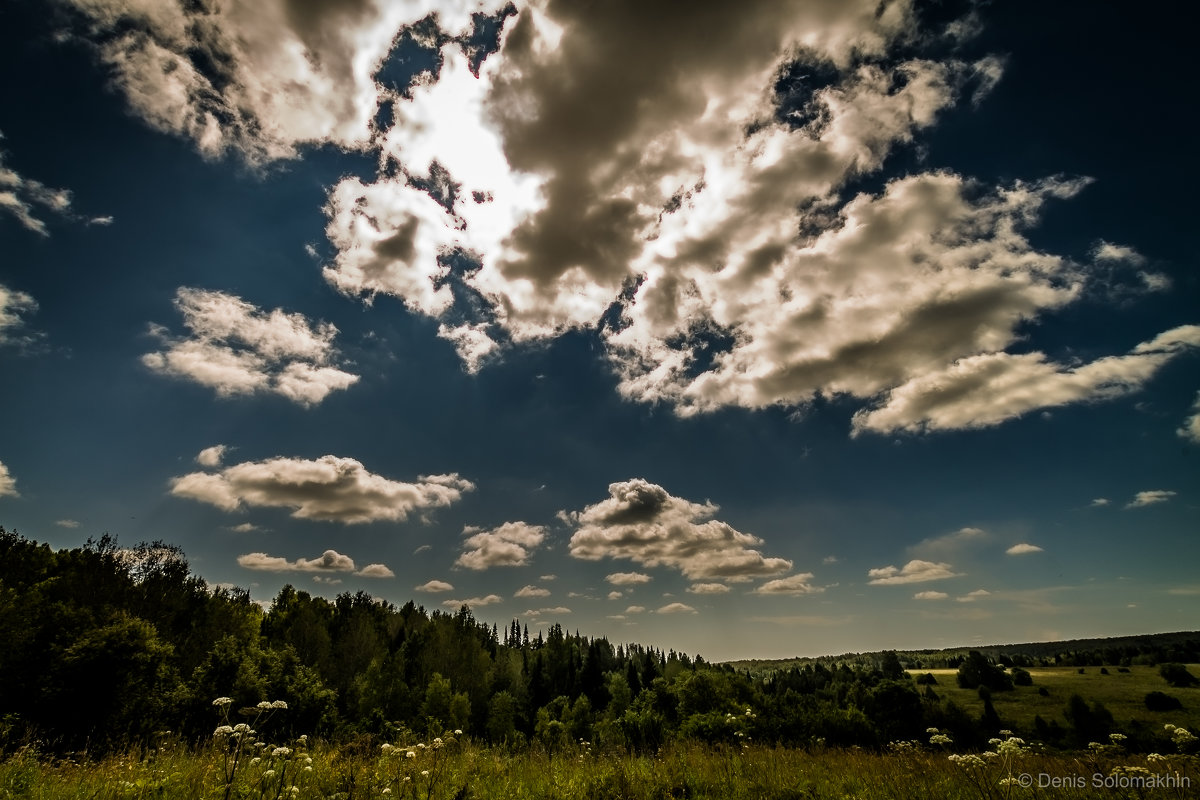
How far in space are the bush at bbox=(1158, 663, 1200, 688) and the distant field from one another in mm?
1699

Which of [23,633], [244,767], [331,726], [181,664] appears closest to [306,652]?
[181,664]

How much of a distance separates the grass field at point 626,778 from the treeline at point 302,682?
204 cm

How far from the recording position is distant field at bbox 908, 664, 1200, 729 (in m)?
86.4

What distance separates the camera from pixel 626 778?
10320 millimetres

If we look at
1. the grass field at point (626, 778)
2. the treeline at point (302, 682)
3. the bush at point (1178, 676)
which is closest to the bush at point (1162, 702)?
the treeline at point (302, 682)

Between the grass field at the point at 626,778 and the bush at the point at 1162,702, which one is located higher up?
the grass field at the point at 626,778

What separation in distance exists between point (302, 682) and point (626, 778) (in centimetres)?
4147

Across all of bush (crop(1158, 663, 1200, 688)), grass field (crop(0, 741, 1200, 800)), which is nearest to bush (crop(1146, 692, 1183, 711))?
bush (crop(1158, 663, 1200, 688))

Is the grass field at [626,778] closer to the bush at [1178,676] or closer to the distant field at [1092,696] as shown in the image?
the distant field at [1092,696]

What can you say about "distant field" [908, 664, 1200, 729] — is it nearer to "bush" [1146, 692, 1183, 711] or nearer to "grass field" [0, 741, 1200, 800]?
"bush" [1146, 692, 1183, 711]

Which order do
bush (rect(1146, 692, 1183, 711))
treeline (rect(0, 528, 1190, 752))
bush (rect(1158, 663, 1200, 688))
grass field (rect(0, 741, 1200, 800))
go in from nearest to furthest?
grass field (rect(0, 741, 1200, 800)) → treeline (rect(0, 528, 1190, 752)) → bush (rect(1146, 692, 1183, 711)) → bush (rect(1158, 663, 1200, 688))

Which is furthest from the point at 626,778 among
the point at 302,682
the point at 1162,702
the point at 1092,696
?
the point at 1092,696

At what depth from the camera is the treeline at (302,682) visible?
2720 cm

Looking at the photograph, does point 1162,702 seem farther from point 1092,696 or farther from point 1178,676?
point 1178,676
